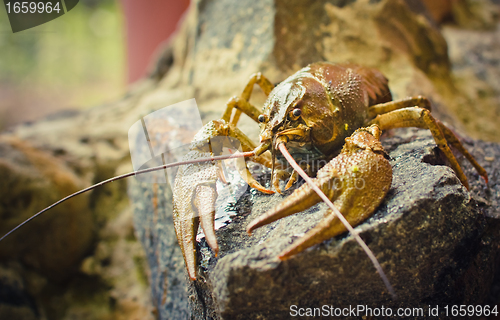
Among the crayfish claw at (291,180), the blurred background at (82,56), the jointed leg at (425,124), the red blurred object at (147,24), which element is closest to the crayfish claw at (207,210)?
the crayfish claw at (291,180)

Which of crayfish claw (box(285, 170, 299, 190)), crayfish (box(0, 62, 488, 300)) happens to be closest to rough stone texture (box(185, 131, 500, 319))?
crayfish (box(0, 62, 488, 300))

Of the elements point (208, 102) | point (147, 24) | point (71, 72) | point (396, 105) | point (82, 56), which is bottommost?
point (396, 105)

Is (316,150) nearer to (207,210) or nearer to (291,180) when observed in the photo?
(291,180)

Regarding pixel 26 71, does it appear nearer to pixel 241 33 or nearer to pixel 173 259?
pixel 241 33

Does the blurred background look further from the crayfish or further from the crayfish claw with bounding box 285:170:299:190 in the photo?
the crayfish claw with bounding box 285:170:299:190

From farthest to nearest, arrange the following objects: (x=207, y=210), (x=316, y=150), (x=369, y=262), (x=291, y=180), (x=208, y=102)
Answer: (x=208, y=102)
(x=316, y=150)
(x=291, y=180)
(x=207, y=210)
(x=369, y=262)

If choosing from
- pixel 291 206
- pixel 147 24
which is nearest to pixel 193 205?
pixel 291 206
